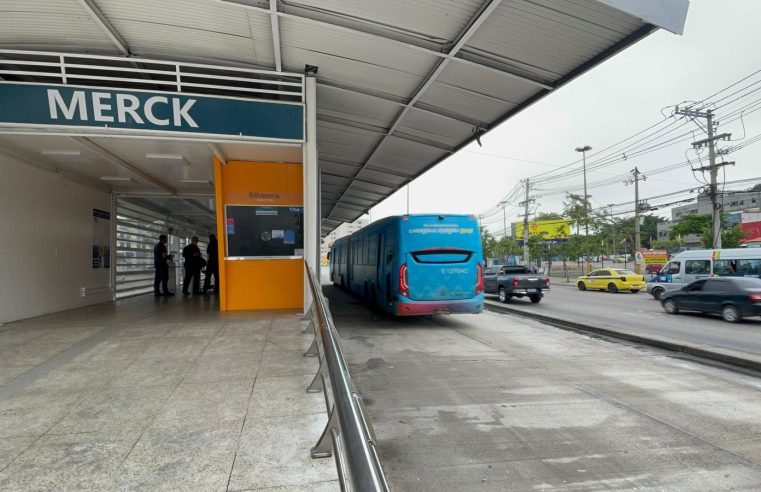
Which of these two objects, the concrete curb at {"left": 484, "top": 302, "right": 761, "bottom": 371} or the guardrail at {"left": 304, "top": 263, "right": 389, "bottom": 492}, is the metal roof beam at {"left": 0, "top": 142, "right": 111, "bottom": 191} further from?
the concrete curb at {"left": 484, "top": 302, "right": 761, "bottom": 371}

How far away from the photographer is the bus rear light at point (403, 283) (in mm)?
10375

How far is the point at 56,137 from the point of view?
7.69 meters

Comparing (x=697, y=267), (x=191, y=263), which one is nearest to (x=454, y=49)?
(x=191, y=263)

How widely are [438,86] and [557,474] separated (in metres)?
6.67

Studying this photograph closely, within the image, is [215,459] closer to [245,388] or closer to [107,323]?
[245,388]

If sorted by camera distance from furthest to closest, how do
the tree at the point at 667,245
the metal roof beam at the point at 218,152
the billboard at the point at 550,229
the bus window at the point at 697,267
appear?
the tree at the point at 667,245 → the billboard at the point at 550,229 → the bus window at the point at 697,267 → the metal roof beam at the point at 218,152

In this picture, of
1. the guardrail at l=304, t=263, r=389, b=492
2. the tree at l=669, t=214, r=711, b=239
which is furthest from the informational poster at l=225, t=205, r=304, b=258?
the tree at l=669, t=214, r=711, b=239

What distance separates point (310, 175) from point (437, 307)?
4.52 meters

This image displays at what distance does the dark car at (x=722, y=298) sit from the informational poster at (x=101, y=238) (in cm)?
1836

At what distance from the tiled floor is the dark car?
13.2 meters

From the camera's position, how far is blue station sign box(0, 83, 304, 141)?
6957 mm

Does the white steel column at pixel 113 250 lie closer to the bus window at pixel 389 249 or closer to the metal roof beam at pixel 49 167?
the metal roof beam at pixel 49 167

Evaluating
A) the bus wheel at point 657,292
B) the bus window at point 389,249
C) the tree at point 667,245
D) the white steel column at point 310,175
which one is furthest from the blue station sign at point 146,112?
the tree at point 667,245

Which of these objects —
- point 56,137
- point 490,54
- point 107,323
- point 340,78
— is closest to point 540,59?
point 490,54
